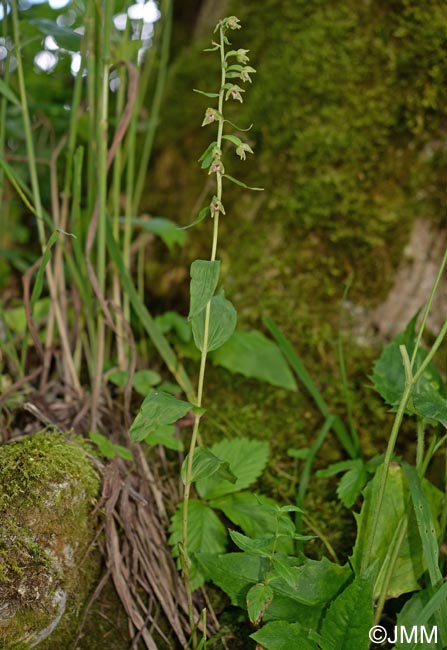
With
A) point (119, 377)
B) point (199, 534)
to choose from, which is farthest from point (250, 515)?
point (119, 377)

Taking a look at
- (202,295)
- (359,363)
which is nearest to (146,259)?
(359,363)

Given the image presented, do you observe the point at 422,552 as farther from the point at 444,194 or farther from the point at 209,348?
the point at 444,194

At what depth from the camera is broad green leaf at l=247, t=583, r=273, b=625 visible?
0.84 m

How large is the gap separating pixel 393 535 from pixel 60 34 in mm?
1252

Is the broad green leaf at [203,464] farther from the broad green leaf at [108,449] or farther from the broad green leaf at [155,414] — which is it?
the broad green leaf at [108,449]

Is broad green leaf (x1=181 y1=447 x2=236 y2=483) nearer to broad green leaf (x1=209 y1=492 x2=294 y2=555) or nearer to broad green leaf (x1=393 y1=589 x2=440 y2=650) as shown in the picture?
broad green leaf (x1=209 y1=492 x2=294 y2=555)

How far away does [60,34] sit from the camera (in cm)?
125

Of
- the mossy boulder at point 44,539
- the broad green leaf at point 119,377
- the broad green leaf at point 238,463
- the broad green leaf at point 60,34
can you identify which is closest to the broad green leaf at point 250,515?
the broad green leaf at point 238,463

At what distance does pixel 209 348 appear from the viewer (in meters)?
0.94

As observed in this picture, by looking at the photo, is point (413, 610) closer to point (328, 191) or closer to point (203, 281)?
point (203, 281)

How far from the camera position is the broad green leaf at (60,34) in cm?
125

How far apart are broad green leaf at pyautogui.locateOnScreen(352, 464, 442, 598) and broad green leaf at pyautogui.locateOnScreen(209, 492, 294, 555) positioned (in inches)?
5.6

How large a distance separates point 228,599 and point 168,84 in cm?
187

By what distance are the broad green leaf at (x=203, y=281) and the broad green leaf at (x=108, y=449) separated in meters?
0.46
